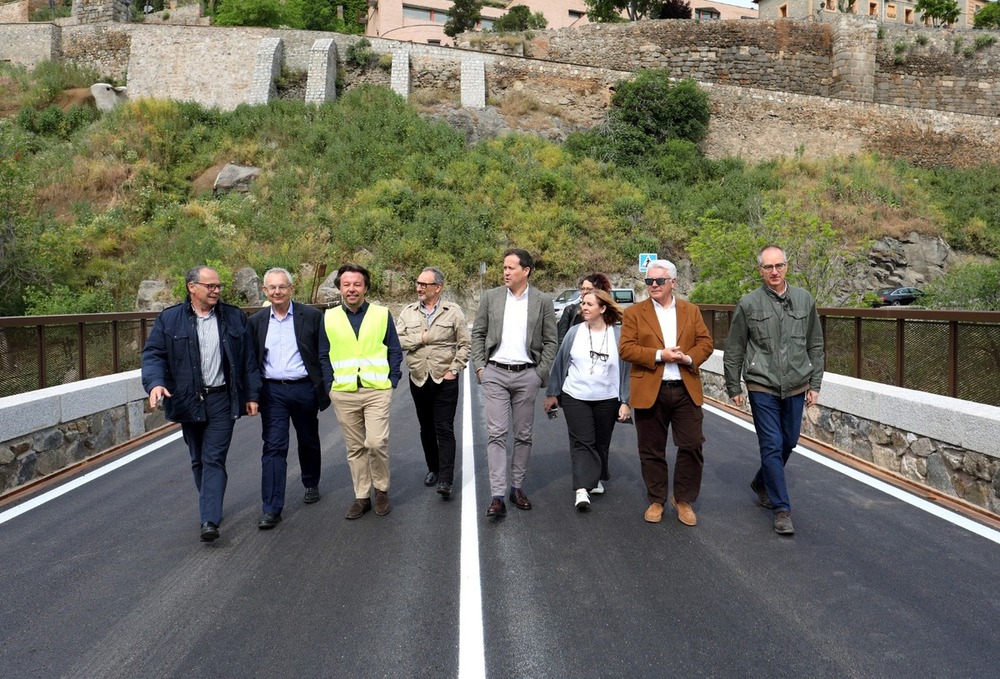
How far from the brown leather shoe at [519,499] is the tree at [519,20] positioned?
209ft

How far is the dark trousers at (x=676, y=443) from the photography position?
5.76m

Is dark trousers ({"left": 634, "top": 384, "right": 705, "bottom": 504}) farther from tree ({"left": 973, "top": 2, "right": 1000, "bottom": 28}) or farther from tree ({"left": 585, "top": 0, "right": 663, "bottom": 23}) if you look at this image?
tree ({"left": 973, "top": 2, "right": 1000, "bottom": 28})

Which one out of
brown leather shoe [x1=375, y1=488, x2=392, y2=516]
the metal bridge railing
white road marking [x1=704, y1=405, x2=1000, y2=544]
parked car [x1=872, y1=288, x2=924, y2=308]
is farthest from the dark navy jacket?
parked car [x1=872, y1=288, x2=924, y2=308]

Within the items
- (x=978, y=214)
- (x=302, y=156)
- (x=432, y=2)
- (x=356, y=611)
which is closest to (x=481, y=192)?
(x=302, y=156)

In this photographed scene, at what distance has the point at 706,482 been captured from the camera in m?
6.95

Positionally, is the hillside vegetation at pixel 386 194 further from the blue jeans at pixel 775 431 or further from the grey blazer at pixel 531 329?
the blue jeans at pixel 775 431

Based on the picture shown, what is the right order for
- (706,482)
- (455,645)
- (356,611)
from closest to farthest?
(455,645) → (356,611) → (706,482)

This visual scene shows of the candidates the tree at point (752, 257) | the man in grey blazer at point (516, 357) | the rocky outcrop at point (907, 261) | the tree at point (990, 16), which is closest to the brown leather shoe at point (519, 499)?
the man in grey blazer at point (516, 357)

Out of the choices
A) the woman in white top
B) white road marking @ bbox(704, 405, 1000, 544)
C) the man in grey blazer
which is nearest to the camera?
white road marking @ bbox(704, 405, 1000, 544)

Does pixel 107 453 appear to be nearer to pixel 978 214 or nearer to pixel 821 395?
pixel 821 395

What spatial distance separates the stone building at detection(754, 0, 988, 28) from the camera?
6091 centimetres

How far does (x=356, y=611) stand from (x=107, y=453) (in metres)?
5.60

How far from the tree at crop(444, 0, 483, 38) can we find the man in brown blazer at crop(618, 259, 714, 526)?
63.1 metres

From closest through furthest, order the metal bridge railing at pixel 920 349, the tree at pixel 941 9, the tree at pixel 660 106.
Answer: the metal bridge railing at pixel 920 349
the tree at pixel 660 106
the tree at pixel 941 9
